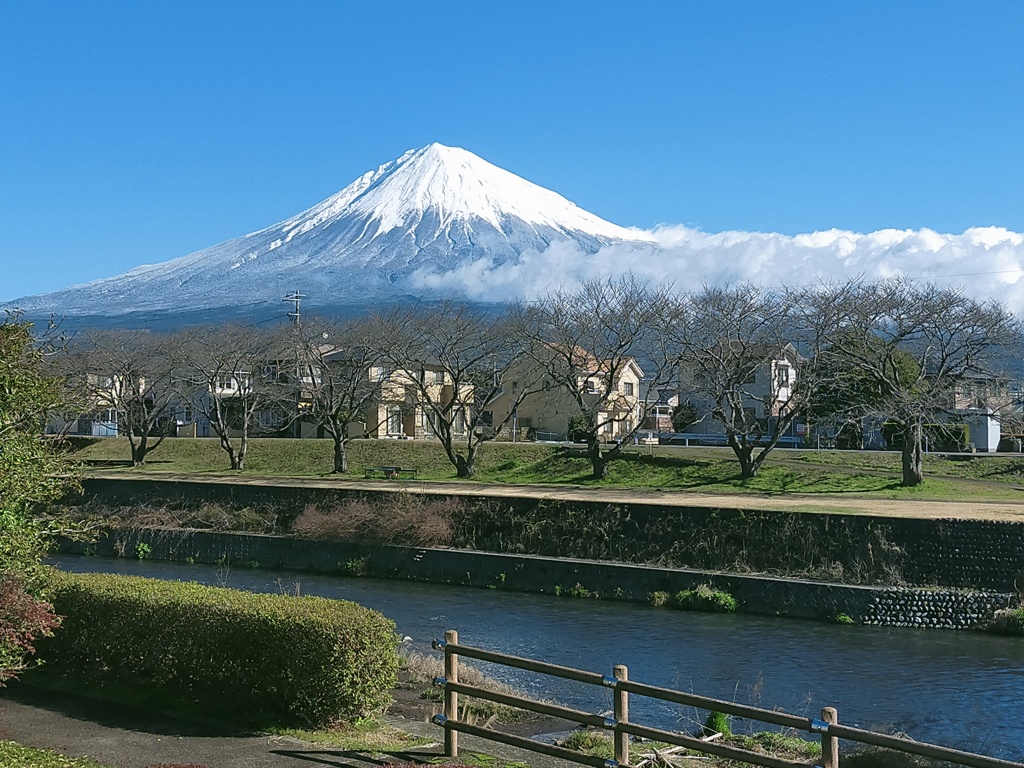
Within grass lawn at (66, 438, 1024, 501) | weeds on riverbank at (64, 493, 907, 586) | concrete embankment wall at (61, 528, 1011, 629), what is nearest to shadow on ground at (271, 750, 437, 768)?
concrete embankment wall at (61, 528, 1011, 629)

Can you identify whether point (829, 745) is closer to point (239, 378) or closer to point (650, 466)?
point (650, 466)

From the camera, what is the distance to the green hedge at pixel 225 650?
384 inches

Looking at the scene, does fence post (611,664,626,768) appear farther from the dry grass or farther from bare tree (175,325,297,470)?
bare tree (175,325,297,470)

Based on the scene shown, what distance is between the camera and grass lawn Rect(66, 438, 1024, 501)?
1388 inches

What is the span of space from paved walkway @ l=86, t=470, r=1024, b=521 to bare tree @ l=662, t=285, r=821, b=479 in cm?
393

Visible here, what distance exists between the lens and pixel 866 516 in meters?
25.6

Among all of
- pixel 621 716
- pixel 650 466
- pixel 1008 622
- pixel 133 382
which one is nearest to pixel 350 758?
pixel 621 716

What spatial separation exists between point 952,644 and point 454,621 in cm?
973

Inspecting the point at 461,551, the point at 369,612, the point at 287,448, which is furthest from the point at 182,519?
the point at 369,612

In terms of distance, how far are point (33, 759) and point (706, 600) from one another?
58.9 ft

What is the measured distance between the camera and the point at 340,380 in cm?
4741

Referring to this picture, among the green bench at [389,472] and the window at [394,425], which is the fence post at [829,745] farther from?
the window at [394,425]

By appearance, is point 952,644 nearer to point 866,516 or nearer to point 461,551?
point 866,516

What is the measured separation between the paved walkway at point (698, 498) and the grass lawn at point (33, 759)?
14933 mm
